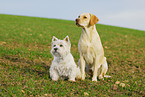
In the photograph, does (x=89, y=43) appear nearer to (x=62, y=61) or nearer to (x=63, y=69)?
(x=62, y=61)

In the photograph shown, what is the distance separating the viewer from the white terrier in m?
6.02

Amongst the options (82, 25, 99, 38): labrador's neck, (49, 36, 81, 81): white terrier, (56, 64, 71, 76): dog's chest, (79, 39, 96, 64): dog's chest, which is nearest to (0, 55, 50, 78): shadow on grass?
(49, 36, 81, 81): white terrier

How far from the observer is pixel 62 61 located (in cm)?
628

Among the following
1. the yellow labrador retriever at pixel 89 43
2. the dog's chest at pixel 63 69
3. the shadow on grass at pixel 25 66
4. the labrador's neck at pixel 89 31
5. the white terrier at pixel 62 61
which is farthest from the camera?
the shadow on grass at pixel 25 66

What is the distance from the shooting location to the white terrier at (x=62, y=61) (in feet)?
19.7

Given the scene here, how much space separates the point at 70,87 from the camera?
6039 millimetres

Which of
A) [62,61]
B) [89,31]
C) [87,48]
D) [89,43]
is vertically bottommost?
[62,61]

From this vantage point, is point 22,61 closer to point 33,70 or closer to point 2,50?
point 33,70

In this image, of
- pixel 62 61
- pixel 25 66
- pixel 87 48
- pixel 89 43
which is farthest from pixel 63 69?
pixel 25 66

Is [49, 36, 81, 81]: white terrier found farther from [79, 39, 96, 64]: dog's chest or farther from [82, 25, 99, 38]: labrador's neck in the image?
[82, 25, 99, 38]: labrador's neck

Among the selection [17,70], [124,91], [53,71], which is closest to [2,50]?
[17,70]

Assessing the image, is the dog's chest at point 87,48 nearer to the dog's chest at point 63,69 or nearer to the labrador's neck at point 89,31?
the labrador's neck at point 89,31

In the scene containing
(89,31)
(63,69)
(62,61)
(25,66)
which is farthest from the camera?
(25,66)

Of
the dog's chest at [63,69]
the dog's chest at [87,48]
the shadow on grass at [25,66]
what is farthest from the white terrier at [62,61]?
the shadow on grass at [25,66]
